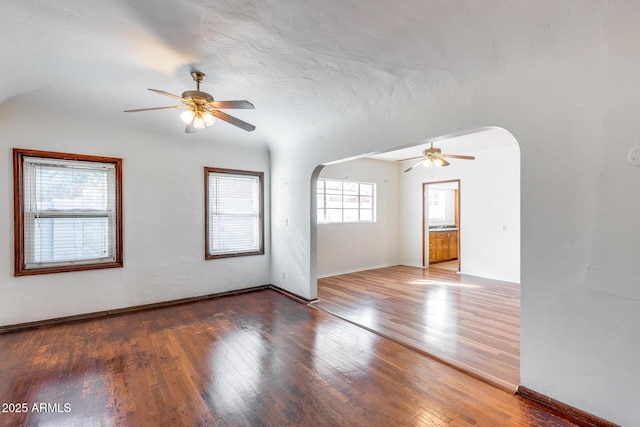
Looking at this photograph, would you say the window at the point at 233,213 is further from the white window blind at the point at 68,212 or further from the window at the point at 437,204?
the window at the point at 437,204

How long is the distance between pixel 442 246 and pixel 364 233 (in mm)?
2515

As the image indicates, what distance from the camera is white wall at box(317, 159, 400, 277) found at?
6.09 meters

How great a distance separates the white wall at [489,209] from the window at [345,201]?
1.54 metres

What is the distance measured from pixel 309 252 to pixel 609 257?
3.24m

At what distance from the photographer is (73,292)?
3.67 meters

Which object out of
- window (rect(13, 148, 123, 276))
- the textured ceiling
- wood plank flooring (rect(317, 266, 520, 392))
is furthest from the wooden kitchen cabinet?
window (rect(13, 148, 123, 276))

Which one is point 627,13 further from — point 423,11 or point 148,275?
point 148,275

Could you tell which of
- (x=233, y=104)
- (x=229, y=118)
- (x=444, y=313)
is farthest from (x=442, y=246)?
(x=233, y=104)

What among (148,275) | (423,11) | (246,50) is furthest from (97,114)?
(423,11)

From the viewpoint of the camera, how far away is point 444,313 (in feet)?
12.4

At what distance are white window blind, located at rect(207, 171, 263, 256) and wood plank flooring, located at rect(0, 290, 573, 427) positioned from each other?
1.62m

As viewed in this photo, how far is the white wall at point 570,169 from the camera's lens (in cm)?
170

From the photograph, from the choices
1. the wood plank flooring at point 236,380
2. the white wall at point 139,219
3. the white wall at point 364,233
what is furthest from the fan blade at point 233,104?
the white wall at point 364,233

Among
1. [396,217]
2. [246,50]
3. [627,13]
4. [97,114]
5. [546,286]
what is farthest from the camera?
[396,217]
